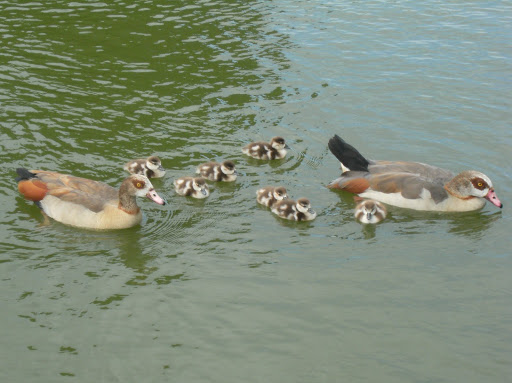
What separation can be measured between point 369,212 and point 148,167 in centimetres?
331

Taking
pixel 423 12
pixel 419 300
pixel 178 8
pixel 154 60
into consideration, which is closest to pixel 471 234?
pixel 419 300

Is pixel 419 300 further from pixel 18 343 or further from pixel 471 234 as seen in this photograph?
pixel 18 343

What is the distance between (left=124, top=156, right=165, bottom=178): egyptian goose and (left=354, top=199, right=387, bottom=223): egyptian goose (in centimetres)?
297

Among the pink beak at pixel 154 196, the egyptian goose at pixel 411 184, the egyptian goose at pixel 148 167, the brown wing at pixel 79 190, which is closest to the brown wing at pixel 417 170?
the egyptian goose at pixel 411 184

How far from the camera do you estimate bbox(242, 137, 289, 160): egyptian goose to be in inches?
456

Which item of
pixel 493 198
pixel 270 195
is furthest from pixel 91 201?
pixel 493 198

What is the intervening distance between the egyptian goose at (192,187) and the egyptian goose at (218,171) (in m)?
0.37

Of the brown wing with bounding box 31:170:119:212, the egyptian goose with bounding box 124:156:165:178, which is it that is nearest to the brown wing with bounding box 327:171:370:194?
the egyptian goose with bounding box 124:156:165:178

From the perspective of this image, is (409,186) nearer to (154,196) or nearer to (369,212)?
(369,212)

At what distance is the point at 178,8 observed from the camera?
18.4 meters

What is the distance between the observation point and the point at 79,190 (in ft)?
32.7

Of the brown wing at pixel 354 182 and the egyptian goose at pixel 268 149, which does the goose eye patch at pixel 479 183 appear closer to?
the brown wing at pixel 354 182

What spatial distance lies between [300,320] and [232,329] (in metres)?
0.73

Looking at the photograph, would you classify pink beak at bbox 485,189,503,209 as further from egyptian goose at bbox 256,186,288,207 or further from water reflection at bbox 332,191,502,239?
egyptian goose at bbox 256,186,288,207
